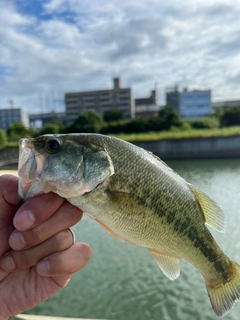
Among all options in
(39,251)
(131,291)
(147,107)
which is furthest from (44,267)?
(147,107)

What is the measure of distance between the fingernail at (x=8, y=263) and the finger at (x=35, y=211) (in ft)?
1.15

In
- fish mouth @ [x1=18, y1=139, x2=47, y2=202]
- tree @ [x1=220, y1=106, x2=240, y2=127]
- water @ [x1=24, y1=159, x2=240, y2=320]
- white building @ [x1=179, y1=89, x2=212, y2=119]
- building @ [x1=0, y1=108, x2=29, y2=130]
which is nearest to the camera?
fish mouth @ [x1=18, y1=139, x2=47, y2=202]

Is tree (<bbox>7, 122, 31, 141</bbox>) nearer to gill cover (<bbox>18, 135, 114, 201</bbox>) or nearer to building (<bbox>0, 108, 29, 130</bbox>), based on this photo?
gill cover (<bbox>18, 135, 114, 201</bbox>)

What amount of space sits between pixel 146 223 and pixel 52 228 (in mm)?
573

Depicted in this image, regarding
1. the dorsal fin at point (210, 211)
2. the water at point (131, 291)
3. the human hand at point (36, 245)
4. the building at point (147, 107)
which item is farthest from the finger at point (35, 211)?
the building at point (147, 107)

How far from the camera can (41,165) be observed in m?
1.87

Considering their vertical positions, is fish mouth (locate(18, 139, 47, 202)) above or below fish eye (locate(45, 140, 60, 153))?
below

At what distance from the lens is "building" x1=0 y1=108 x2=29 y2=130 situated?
114 m

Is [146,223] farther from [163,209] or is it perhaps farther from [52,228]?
[52,228]

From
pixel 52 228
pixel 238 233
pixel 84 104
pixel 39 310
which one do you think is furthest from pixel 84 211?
pixel 84 104

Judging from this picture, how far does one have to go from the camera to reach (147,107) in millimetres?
97500

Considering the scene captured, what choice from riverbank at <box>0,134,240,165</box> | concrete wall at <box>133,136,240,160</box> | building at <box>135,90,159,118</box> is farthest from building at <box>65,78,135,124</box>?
concrete wall at <box>133,136,240,160</box>

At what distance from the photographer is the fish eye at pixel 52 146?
191cm

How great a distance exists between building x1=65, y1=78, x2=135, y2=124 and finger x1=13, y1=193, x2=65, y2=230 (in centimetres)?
9620
